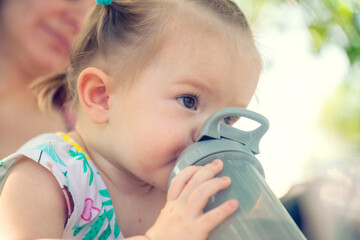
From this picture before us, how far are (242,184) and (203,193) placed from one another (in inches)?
3.0

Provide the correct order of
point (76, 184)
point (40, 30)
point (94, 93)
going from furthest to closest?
point (40, 30)
point (94, 93)
point (76, 184)

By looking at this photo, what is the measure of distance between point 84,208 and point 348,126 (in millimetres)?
9414

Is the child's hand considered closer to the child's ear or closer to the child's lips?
the child's ear

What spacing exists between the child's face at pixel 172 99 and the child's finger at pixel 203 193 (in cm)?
25

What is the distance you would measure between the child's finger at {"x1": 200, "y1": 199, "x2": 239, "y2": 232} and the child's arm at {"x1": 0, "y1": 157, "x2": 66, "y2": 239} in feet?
1.12

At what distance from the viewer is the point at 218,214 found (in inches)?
29.2

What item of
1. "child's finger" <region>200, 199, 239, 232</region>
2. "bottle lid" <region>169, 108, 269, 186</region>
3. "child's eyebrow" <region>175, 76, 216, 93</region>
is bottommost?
"child's finger" <region>200, 199, 239, 232</region>

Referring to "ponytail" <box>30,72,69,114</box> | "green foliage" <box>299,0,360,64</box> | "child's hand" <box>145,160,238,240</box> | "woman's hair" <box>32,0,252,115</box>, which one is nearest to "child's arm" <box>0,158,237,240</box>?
"child's hand" <box>145,160,238,240</box>

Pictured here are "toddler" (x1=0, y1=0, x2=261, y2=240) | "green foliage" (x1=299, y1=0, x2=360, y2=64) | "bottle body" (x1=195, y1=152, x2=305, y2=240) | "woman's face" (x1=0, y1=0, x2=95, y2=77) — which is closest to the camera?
"bottle body" (x1=195, y1=152, x2=305, y2=240)

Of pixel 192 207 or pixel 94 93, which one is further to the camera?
pixel 94 93

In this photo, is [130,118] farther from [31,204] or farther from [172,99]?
[31,204]

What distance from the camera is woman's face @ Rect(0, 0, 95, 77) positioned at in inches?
66.0

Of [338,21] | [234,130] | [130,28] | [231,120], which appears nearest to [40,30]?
[130,28]

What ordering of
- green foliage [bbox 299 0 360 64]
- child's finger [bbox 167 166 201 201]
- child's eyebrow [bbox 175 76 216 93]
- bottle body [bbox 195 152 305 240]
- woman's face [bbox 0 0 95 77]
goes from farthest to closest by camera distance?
green foliage [bbox 299 0 360 64] < woman's face [bbox 0 0 95 77] < child's eyebrow [bbox 175 76 216 93] < child's finger [bbox 167 166 201 201] < bottle body [bbox 195 152 305 240]
